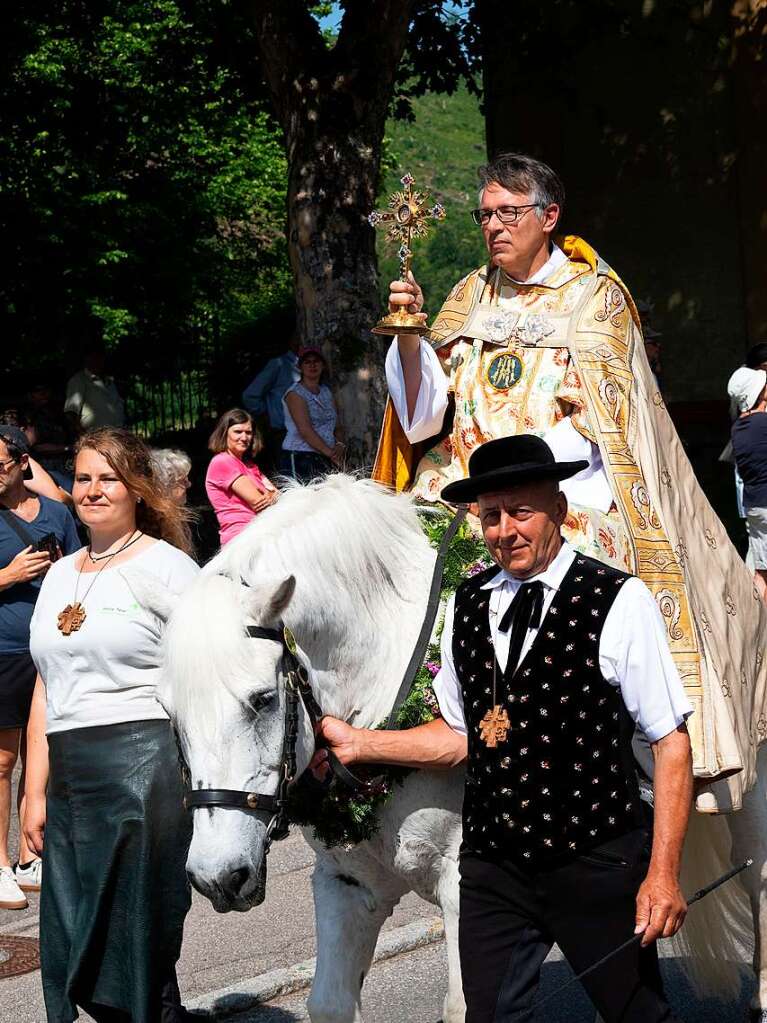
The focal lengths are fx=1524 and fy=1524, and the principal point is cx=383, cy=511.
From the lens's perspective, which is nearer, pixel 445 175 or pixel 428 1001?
pixel 428 1001

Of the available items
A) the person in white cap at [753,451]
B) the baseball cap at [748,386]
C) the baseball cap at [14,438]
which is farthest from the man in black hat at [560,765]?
the baseball cap at [748,386]

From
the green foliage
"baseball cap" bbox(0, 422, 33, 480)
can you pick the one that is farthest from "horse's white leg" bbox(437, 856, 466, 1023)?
the green foliage

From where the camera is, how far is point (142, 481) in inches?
193

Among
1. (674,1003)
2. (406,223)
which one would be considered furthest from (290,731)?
(674,1003)

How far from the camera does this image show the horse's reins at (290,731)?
364cm

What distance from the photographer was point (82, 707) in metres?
4.76

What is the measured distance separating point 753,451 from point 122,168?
43.7ft

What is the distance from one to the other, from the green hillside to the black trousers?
36876 mm

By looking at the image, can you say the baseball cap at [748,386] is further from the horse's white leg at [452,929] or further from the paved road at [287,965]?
the horse's white leg at [452,929]

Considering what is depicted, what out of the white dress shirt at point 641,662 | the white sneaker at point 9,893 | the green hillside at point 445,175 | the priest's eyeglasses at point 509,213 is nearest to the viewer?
the white dress shirt at point 641,662

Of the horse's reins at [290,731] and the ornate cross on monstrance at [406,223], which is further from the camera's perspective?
the ornate cross on monstrance at [406,223]

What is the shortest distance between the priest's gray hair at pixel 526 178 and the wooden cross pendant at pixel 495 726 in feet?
6.02

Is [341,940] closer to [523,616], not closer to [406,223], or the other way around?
[523,616]

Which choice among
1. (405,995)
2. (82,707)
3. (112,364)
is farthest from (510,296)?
(112,364)
